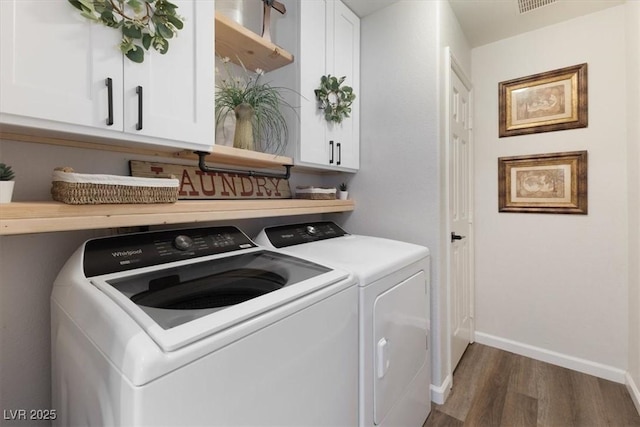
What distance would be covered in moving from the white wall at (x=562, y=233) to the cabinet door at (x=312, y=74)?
1.54m

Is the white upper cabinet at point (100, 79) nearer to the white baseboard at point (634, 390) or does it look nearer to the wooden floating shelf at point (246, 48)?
the wooden floating shelf at point (246, 48)

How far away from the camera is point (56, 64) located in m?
0.78

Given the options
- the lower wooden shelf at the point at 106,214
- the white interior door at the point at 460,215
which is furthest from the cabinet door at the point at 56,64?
the white interior door at the point at 460,215

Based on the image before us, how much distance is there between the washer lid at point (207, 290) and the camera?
2.17 ft

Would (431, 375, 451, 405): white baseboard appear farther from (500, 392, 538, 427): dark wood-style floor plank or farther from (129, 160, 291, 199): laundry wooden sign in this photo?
(129, 160, 291, 199): laundry wooden sign

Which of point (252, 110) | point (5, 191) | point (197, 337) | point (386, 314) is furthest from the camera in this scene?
point (252, 110)

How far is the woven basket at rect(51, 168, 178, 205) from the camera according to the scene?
0.83 m

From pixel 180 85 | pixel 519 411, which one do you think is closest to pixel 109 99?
pixel 180 85

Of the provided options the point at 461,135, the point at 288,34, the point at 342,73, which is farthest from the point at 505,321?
the point at 288,34

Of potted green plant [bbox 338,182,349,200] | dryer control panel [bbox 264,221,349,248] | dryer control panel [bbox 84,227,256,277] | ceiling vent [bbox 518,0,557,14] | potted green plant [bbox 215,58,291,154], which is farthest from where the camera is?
potted green plant [bbox 338,182,349,200]

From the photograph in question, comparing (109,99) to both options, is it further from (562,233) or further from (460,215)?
(562,233)

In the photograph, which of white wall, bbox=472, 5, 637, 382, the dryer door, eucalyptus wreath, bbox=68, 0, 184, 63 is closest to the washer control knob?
eucalyptus wreath, bbox=68, 0, 184, 63

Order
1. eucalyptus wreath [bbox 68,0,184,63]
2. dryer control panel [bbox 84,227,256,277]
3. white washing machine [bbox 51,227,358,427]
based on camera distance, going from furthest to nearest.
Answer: dryer control panel [bbox 84,227,256,277] < eucalyptus wreath [bbox 68,0,184,63] < white washing machine [bbox 51,227,358,427]

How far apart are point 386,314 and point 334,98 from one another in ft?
4.02
